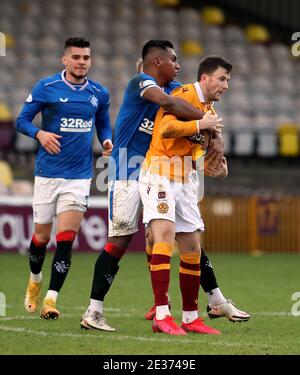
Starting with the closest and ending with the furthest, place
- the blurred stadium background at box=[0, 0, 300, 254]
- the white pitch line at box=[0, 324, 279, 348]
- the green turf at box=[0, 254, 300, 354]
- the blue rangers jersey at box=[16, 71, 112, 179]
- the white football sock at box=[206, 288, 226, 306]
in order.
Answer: the green turf at box=[0, 254, 300, 354] < the white pitch line at box=[0, 324, 279, 348] < the white football sock at box=[206, 288, 226, 306] < the blue rangers jersey at box=[16, 71, 112, 179] < the blurred stadium background at box=[0, 0, 300, 254]

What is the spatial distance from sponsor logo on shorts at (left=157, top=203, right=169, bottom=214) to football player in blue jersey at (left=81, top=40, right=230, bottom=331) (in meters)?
0.44

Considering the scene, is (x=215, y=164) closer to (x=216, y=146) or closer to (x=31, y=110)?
(x=216, y=146)

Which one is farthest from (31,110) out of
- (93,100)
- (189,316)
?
(189,316)

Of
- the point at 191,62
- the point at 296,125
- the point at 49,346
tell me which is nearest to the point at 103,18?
the point at 191,62

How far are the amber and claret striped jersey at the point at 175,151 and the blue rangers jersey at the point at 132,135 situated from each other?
257mm

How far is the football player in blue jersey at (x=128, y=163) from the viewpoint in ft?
26.9

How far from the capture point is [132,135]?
8297 mm

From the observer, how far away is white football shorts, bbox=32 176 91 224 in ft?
30.4

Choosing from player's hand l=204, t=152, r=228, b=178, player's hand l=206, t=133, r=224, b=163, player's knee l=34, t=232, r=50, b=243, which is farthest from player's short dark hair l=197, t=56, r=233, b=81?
player's knee l=34, t=232, r=50, b=243

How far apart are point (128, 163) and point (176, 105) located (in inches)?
28.1

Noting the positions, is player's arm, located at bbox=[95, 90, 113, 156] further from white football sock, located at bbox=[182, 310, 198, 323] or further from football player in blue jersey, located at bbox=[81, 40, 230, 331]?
white football sock, located at bbox=[182, 310, 198, 323]

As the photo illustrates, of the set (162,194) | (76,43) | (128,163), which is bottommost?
(162,194)

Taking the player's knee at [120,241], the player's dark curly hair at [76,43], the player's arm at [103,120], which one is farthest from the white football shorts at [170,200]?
the player's dark curly hair at [76,43]

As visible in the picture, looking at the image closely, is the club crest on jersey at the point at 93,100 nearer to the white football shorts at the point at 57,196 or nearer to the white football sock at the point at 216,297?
the white football shorts at the point at 57,196
